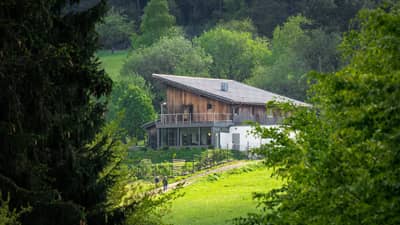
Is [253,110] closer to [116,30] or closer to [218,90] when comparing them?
[218,90]

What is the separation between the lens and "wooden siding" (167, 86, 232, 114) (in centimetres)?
5738

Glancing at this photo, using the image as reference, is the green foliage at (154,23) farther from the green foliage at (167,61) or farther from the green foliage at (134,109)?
the green foliage at (134,109)

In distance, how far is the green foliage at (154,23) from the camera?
92.2m

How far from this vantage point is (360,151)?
8.07m

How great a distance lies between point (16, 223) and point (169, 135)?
49.3 meters

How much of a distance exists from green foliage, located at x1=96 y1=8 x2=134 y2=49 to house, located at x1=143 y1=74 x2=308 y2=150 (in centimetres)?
3900

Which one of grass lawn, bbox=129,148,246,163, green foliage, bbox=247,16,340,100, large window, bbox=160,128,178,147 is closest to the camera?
grass lawn, bbox=129,148,246,163

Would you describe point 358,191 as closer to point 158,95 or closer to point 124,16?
point 158,95

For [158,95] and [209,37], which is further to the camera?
[209,37]

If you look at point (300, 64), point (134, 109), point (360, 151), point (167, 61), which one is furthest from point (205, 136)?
point (360, 151)

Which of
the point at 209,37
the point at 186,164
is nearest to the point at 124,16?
the point at 209,37

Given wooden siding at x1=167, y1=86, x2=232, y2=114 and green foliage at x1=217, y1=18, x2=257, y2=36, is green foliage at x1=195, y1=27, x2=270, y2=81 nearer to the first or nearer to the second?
green foliage at x1=217, y1=18, x2=257, y2=36

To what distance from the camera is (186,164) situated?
46.7m

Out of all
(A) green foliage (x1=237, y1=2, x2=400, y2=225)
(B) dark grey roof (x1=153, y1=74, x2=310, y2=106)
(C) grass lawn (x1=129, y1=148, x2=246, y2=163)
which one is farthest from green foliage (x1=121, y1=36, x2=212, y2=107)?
(A) green foliage (x1=237, y1=2, x2=400, y2=225)
